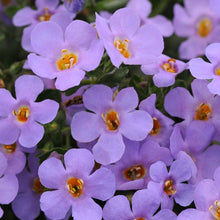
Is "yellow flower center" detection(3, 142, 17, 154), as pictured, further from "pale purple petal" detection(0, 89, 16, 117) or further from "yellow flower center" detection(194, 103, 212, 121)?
"yellow flower center" detection(194, 103, 212, 121)

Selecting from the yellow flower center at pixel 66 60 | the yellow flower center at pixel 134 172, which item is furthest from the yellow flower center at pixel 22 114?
the yellow flower center at pixel 134 172

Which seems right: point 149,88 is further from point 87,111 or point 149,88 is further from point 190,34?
point 190,34

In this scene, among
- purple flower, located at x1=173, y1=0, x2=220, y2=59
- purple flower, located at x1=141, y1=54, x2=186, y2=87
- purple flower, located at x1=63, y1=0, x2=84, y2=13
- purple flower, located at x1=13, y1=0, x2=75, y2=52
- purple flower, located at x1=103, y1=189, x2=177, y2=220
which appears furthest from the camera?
purple flower, located at x1=173, y1=0, x2=220, y2=59

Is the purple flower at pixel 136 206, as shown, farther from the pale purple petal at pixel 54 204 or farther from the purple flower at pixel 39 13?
the purple flower at pixel 39 13

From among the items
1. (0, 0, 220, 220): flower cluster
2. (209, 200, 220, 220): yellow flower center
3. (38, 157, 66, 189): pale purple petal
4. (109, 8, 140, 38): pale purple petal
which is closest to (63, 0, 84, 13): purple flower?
(0, 0, 220, 220): flower cluster

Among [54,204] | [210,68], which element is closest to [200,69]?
[210,68]

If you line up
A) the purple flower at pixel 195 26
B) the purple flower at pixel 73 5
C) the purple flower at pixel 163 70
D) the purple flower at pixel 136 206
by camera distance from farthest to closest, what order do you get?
the purple flower at pixel 195 26
the purple flower at pixel 73 5
the purple flower at pixel 163 70
the purple flower at pixel 136 206

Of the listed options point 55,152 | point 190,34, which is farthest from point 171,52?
point 55,152
